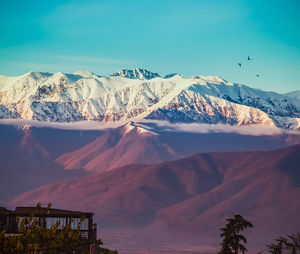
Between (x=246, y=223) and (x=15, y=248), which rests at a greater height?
(x=246, y=223)

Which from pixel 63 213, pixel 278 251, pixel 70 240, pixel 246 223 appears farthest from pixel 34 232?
pixel 278 251

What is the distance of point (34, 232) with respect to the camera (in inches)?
1375

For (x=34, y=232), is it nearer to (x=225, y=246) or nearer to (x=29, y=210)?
(x=29, y=210)

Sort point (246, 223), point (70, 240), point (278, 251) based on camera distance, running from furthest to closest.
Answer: point (278, 251) → point (246, 223) → point (70, 240)

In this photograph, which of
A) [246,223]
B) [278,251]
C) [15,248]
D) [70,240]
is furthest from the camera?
[278,251]

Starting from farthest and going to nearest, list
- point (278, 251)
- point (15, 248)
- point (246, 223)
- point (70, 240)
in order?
point (278, 251) < point (246, 223) < point (70, 240) < point (15, 248)

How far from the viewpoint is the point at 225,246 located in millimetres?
52406

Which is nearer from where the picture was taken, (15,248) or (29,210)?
(15,248)

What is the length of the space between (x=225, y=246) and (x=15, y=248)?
22.2 m

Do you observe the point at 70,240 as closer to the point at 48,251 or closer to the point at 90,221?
the point at 48,251

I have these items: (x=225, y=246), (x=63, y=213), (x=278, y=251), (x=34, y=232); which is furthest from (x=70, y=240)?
(x=278, y=251)

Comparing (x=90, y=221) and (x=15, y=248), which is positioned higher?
(x=90, y=221)

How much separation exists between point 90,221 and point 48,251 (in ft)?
64.3

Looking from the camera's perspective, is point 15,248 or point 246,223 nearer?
point 15,248
